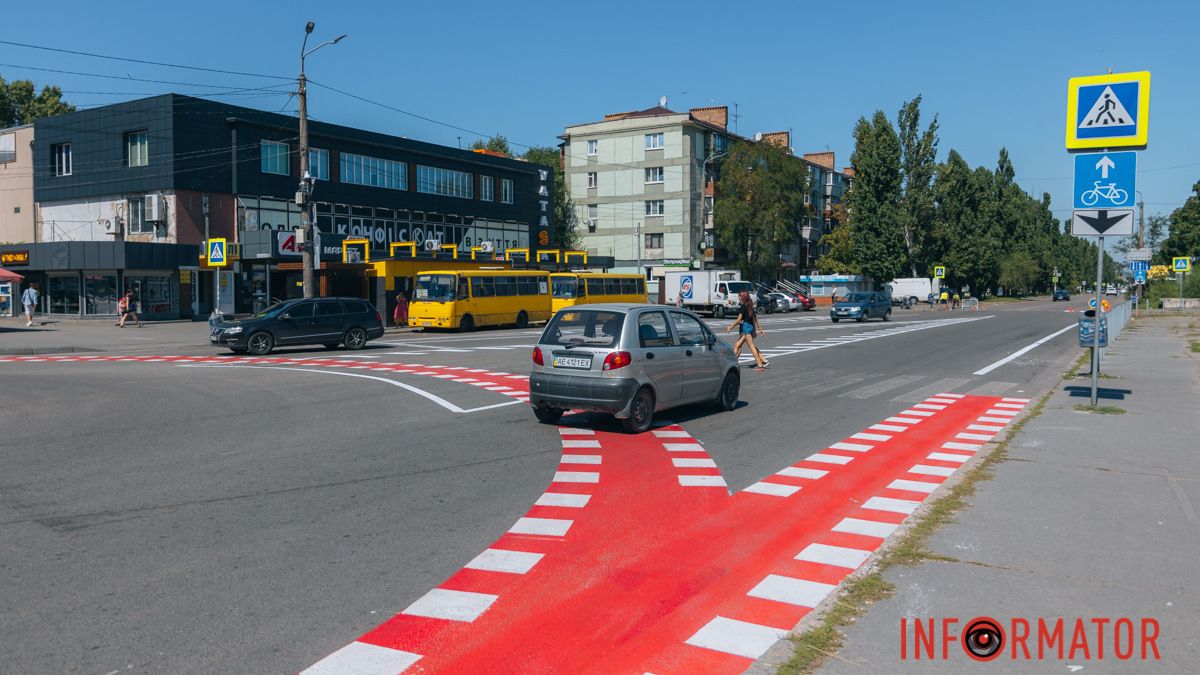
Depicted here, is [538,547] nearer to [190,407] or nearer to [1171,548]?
[1171,548]

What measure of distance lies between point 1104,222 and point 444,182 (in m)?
51.8

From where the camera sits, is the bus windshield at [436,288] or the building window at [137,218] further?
the building window at [137,218]

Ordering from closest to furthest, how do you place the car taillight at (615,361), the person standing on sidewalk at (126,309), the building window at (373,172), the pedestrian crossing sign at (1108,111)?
1. the car taillight at (615,361)
2. the pedestrian crossing sign at (1108,111)
3. the person standing on sidewalk at (126,309)
4. the building window at (373,172)

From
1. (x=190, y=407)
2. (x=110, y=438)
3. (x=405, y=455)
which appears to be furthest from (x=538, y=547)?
(x=190, y=407)

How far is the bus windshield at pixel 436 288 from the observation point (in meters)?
37.2

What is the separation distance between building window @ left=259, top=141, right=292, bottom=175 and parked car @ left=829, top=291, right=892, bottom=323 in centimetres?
3075

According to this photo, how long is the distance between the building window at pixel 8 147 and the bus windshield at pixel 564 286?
32.9m

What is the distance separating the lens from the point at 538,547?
6258 mm

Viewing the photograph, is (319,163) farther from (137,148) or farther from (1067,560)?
(1067,560)

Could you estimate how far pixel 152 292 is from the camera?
42906 millimetres

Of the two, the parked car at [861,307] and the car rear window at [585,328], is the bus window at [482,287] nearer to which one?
the parked car at [861,307]

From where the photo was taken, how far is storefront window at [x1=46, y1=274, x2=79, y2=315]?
141 ft

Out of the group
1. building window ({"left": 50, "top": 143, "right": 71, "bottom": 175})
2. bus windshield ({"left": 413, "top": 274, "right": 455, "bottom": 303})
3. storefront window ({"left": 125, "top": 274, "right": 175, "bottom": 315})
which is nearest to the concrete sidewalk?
bus windshield ({"left": 413, "top": 274, "right": 455, "bottom": 303})

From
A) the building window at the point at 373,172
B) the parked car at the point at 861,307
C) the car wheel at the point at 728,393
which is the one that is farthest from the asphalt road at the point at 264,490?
the building window at the point at 373,172
